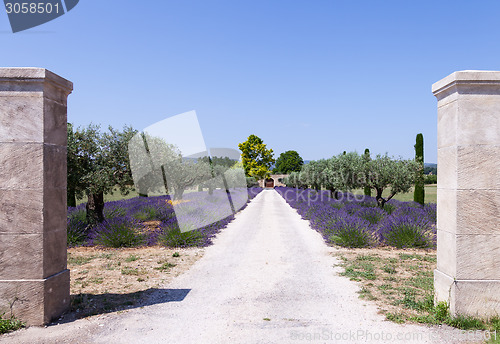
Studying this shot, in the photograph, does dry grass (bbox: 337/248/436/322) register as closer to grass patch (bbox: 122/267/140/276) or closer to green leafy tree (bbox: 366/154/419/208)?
grass patch (bbox: 122/267/140/276)

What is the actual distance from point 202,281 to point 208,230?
6.02 meters

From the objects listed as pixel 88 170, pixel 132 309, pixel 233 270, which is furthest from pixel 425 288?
pixel 88 170

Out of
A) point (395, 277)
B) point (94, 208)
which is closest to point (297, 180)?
point (94, 208)

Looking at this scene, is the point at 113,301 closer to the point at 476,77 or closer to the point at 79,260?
the point at 79,260

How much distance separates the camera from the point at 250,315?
481 centimetres

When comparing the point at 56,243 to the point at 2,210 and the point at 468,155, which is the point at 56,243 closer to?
the point at 2,210

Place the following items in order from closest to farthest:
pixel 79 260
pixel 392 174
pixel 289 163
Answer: pixel 79 260 → pixel 392 174 → pixel 289 163

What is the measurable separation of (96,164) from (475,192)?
1194 cm

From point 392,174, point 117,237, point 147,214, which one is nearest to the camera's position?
point 117,237

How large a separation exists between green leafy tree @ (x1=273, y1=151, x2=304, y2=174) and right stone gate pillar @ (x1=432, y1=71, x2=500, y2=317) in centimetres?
10089

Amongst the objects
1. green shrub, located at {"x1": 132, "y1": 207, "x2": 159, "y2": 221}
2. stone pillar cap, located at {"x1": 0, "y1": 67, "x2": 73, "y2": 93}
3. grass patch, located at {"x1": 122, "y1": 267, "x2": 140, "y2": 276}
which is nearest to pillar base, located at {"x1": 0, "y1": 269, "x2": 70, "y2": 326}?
grass patch, located at {"x1": 122, "y1": 267, "x2": 140, "y2": 276}

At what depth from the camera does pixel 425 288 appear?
603cm

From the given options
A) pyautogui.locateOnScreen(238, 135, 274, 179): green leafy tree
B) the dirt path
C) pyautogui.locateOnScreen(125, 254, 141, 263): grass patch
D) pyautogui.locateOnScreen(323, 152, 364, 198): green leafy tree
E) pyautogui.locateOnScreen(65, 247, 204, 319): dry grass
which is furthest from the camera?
pyautogui.locateOnScreen(238, 135, 274, 179): green leafy tree

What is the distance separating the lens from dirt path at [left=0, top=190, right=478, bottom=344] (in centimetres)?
409
